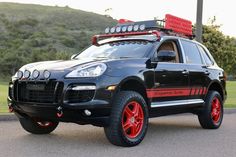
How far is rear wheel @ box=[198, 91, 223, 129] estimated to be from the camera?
9469 millimetres

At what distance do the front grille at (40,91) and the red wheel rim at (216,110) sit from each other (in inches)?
161

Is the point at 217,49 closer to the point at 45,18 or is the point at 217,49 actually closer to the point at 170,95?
the point at 170,95

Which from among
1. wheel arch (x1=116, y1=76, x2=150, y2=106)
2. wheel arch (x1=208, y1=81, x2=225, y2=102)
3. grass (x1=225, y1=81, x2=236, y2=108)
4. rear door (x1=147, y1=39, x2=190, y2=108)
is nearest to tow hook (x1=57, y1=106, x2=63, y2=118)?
wheel arch (x1=116, y1=76, x2=150, y2=106)

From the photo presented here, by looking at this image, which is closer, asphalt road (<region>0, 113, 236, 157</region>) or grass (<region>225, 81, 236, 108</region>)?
asphalt road (<region>0, 113, 236, 157</region>)

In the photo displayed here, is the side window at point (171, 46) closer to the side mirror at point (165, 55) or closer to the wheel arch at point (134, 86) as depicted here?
the side mirror at point (165, 55)

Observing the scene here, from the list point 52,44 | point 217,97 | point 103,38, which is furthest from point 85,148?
point 52,44

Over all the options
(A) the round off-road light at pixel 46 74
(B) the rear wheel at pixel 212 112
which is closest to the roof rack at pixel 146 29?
(B) the rear wheel at pixel 212 112

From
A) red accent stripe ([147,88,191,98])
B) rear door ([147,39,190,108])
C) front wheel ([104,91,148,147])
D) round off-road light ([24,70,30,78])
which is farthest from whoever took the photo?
rear door ([147,39,190,108])

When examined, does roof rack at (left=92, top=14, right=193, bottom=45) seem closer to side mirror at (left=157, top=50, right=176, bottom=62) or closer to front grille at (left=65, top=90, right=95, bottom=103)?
side mirror at (left=157, top=50, right=176, bottom=62)

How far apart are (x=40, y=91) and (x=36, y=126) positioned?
4.62 feet

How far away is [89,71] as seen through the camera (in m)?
6.82

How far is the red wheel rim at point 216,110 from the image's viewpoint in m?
9.81

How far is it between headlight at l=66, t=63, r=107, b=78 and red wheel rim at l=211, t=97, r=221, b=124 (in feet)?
12.0

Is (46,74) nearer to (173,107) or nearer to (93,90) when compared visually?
(93,90)
